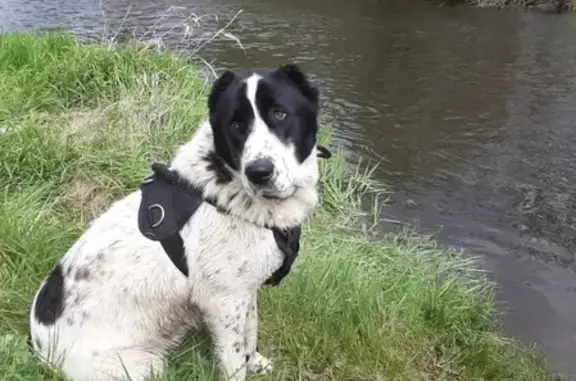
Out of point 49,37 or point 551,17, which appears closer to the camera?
point 49,37

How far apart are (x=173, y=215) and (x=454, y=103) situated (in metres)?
8.63

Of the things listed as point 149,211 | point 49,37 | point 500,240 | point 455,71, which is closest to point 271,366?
point 149,211

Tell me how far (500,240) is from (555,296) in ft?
3.41

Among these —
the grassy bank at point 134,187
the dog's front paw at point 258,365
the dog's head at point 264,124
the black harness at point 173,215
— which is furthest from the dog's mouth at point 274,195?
the dog's front paw at point 258,365

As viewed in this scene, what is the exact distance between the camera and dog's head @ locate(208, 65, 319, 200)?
A: 2945mm

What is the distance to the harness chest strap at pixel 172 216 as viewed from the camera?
314cm

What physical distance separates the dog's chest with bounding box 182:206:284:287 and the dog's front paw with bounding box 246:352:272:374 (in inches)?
26.3

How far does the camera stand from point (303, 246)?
530 cm

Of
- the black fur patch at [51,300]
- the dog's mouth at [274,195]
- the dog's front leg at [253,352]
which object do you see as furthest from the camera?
→ the dog's front leg at [253,352]

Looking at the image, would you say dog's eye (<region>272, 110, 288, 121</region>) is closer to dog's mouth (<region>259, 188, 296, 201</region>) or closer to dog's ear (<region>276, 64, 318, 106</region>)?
dog's ear (<region>276, 64, 318, 106</region>)

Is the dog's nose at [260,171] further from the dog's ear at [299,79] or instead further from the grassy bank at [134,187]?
the grassy bank at [134,187]

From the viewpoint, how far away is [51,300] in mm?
3201

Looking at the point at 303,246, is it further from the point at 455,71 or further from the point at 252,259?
the point at 455,71

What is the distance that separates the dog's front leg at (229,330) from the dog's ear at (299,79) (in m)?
0.85
